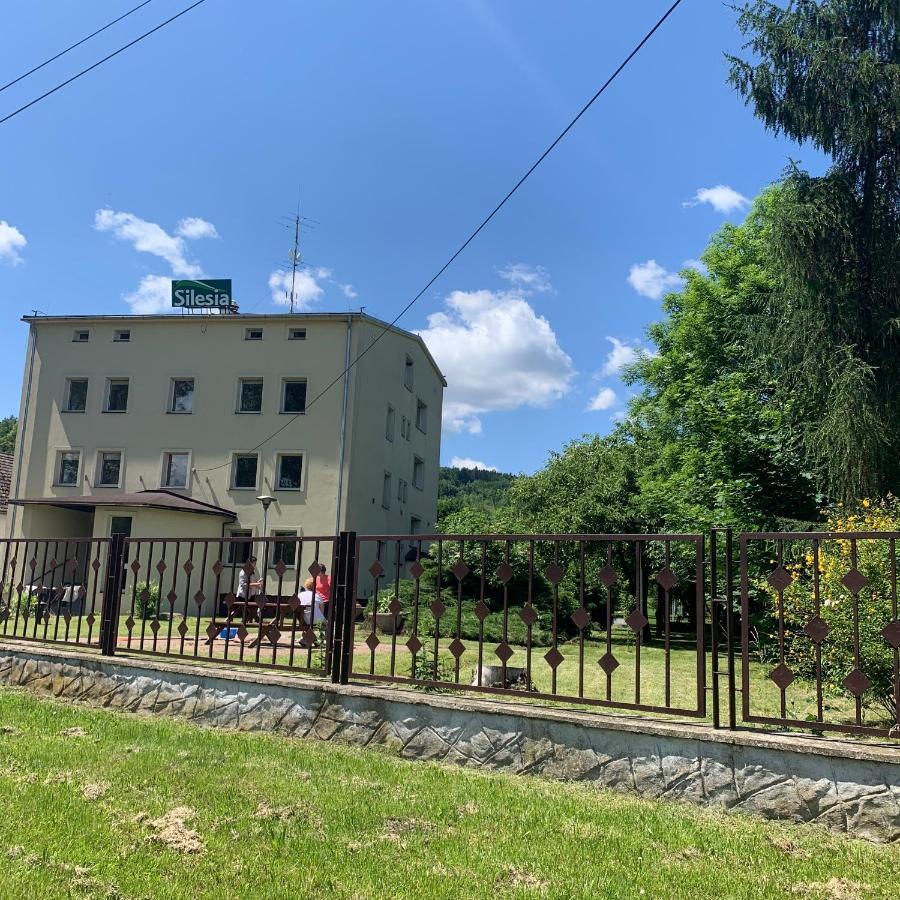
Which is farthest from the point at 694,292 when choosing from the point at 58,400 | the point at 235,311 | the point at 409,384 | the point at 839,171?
the point at 58,400

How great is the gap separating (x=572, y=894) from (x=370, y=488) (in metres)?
21.8

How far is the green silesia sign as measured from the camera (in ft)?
88.1

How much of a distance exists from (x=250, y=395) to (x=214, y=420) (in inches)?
57.7

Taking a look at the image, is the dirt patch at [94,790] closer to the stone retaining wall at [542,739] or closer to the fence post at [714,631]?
the stone retaining wall at [542,739]

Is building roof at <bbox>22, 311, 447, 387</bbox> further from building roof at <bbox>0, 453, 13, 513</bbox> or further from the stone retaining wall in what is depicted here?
the stone retaining wall

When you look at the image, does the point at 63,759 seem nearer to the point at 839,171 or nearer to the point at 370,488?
the point at 839,171

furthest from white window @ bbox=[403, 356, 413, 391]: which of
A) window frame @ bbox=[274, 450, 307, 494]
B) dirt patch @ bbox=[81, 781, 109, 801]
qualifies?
dirt patch @ bbox=[81, 781, 109, 801]

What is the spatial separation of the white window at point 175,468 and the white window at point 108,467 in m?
1.80

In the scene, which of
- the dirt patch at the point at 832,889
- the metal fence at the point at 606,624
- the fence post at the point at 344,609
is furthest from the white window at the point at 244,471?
the dirt patch at the point at 832,889

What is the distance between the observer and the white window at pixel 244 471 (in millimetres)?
23609

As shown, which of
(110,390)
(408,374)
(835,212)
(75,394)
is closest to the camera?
(835,212)

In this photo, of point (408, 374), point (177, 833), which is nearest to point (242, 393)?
point (408, 374)

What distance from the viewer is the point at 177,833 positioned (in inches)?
126

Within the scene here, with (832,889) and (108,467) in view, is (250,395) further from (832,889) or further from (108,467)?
(832,889)
